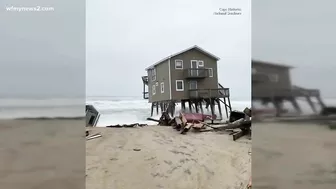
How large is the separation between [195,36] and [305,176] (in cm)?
103

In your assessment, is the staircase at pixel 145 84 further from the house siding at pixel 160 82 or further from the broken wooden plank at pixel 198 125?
the broken wooden plank at pixel 198 125

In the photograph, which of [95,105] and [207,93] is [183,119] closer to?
[207,93]

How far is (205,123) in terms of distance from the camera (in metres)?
1.64

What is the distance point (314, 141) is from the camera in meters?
1.53

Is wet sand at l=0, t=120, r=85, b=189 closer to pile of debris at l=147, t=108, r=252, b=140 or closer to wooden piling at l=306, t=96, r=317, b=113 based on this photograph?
pile of debris at l=147, t=108, r=252, b=140

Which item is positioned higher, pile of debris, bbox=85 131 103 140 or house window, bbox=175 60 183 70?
house window, bbox=175 60 183 70

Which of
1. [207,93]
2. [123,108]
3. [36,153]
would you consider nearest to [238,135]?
[207,93]

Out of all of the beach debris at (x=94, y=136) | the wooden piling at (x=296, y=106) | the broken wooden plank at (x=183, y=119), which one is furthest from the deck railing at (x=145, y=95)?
the wooden piling at (x=296, y=106)

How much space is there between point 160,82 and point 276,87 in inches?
26.8

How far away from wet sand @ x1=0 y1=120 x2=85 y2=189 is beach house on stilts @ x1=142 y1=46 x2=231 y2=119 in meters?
0.48

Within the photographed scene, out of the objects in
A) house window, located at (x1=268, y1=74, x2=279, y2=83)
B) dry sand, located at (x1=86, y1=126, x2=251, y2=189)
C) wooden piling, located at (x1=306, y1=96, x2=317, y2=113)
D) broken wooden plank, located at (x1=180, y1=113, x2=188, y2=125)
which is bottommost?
dry sand, located at (x1=86, y1=126, x2=251, y2=189)

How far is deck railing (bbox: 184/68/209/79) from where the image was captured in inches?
63.2
